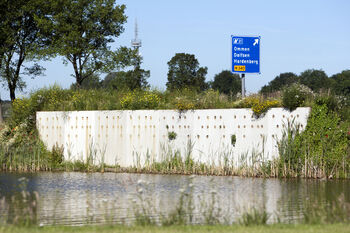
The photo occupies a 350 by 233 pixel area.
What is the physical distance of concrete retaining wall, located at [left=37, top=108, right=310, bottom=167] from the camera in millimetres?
26156

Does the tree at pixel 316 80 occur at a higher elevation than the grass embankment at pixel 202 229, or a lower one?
higher

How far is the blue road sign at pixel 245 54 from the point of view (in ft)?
96.4

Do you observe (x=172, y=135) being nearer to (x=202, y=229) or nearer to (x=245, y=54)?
(x=245, y=54)

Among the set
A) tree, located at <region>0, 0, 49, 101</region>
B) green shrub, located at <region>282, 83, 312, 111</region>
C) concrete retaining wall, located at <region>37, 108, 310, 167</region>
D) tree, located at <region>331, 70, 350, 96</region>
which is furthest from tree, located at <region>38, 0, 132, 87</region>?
tree, located at <region>331, 70, 350, 96</region>

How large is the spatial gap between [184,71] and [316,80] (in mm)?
33309

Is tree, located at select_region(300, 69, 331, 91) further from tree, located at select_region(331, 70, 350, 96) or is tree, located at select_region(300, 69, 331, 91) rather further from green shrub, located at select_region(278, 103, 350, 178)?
green shrub, located at select_region(278, 103, 350, 178)

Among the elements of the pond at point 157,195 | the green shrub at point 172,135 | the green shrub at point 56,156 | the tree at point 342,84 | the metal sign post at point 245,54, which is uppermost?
the tree at point 342,84

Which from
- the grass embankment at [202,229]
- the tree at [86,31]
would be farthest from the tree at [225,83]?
the grass embankment at [202,229]

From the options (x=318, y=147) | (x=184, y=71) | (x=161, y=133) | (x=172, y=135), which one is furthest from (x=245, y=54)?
(x=184, y=71)

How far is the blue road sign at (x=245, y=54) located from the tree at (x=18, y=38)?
22.2m

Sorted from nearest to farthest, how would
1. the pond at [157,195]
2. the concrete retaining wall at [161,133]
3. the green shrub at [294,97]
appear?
1. the pond at [157,195]
2. the green shrub at [294,97]
3. the concrete retaining wall at [161,133]

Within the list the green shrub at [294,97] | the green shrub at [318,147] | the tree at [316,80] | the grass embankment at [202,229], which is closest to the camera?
the grass embankment at [202,229]

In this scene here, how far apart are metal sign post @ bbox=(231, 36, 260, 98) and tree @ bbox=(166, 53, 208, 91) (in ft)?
187

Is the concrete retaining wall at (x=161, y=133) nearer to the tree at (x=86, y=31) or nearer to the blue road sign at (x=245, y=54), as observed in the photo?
the blue road sign at (x=245, y=54)
